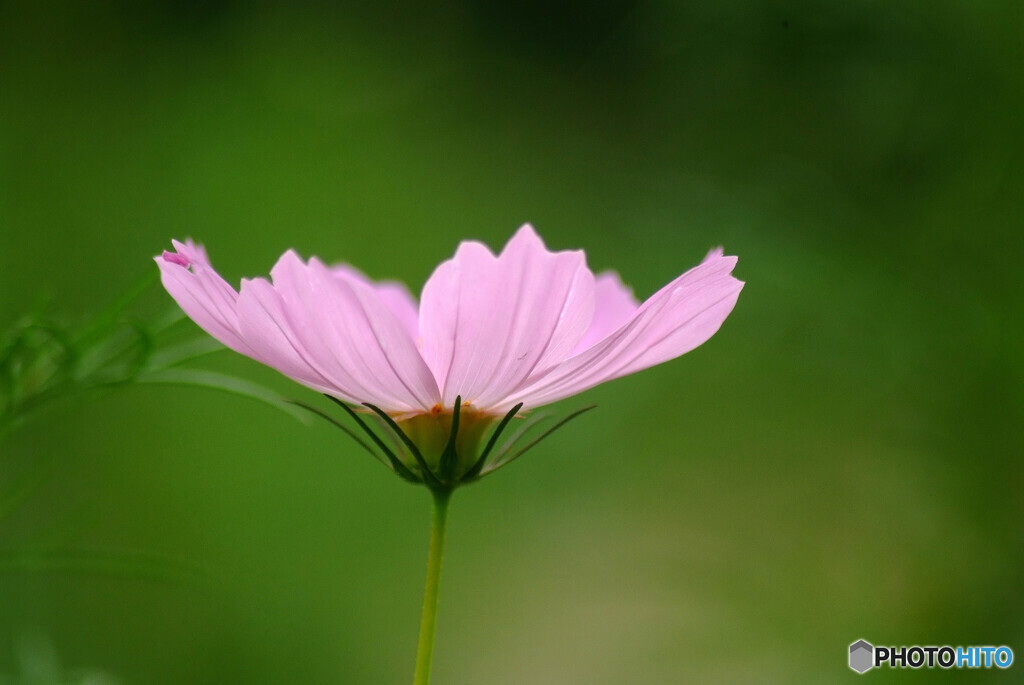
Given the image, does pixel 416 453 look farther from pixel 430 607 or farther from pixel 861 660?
pixel 861 660

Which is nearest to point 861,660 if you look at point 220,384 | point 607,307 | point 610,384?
point 607,307

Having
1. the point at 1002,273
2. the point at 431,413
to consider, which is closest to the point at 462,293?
the point at 431,413

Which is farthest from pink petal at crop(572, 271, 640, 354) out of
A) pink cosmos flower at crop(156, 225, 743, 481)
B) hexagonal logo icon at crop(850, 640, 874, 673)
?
hexagonal logo icon at crop(850, 640, 874, 673)

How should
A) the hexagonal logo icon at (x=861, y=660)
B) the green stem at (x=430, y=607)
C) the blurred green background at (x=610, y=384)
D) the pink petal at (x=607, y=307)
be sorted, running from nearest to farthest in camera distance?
the green stem at (x=430, y=607)
the pink petal at (x=607, y=307)
the hexagonal logo icon at (x=861, y=660)
the blurred green background at (x=610, y=384)

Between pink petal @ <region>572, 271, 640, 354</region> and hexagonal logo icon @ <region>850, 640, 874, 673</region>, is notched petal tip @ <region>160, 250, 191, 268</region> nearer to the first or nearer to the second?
pink petal @ <region>572, 271, 640, 354</region>

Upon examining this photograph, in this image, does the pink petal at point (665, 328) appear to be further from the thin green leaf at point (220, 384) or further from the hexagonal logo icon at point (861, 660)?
the hexagonal logo icon at point (861, 660)

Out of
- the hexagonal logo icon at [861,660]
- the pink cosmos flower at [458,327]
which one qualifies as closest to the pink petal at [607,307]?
the pink cosmos flower at [458,327]
